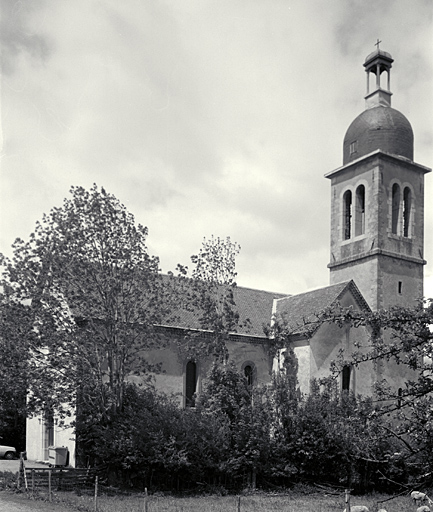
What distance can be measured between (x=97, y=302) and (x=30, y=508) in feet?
28.8

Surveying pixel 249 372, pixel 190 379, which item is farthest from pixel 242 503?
pixel 249 372

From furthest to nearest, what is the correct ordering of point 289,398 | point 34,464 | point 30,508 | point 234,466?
point 34,464 < point 289,398 < point 234,466 < point 30,508

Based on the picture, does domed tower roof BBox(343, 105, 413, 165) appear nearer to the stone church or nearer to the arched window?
the stone church

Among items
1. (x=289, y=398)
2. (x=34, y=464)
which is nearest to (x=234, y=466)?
(x=289, y=398)

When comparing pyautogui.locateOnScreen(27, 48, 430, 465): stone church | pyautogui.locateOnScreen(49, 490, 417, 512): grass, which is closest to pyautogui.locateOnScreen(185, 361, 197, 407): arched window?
pyautogui.locateOnScreen(27, 48, 430, 465): stone church

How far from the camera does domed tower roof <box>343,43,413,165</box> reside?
4094 cm

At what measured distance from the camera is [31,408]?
24859 millimetres

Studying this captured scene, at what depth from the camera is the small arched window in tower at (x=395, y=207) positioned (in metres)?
40.3

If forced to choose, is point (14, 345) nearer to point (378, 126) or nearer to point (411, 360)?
point (411, 360)

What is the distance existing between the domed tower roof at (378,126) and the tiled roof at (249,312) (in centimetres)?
1119

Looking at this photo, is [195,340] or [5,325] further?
[195,340]

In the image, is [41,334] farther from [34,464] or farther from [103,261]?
[34,464]

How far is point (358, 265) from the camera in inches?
1569

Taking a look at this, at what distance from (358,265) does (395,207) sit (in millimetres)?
4804
